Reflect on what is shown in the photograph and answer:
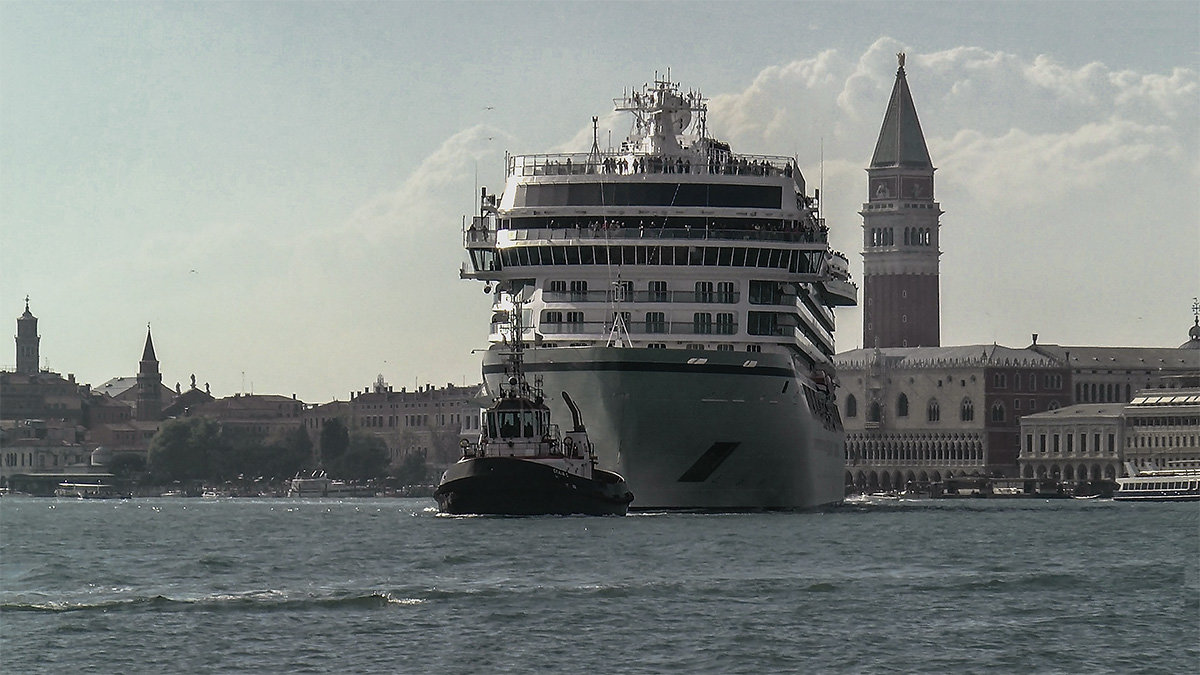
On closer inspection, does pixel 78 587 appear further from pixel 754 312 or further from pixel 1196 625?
pixel 754 312

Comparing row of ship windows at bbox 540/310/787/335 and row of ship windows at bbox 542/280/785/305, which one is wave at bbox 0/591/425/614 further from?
row of ship windows at bbox 542/280/785/305

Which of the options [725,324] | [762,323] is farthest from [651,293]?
[762,323]

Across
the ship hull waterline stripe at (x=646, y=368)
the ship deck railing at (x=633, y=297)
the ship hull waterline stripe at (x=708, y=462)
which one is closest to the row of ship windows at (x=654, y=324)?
the ship deck railing at (x=633, y=297)

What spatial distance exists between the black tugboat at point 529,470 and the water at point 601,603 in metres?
1.71

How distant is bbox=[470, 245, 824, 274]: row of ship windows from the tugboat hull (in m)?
10.1

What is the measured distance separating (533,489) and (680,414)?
283 inches

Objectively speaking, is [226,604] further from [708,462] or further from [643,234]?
[643,234]

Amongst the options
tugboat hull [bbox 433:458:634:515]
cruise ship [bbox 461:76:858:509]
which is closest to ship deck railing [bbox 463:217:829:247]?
cruise ship [bbox 461:76:858:509]

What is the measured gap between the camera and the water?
153 feet

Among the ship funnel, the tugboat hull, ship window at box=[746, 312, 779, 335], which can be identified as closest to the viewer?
the tugboat hull

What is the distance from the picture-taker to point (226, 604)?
178ft

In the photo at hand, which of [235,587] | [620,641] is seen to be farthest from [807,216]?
[620,641]

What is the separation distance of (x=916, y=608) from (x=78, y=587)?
19971mm

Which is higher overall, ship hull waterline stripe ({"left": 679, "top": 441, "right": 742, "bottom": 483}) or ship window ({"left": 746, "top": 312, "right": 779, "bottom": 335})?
ship window ({"left": 746, "top": 312, "right": 779, "bottom": 335})
